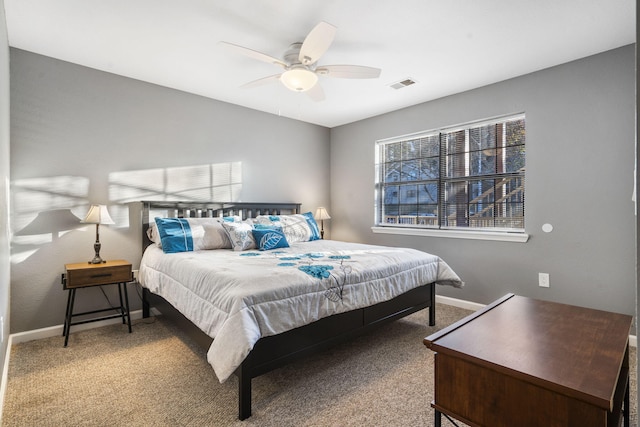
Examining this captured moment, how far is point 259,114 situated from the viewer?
14.7 ft

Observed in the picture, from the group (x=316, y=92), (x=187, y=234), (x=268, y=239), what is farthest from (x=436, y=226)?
(x=187, y=234)

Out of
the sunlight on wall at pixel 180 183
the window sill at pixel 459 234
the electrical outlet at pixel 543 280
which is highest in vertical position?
the sunlight on wall at pixel 180 183

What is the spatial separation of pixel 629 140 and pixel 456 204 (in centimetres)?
163

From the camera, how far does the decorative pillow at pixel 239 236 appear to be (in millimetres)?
3318

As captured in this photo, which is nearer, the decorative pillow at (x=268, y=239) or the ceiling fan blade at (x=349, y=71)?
the ceiling fan blade at (x=349, y=71)

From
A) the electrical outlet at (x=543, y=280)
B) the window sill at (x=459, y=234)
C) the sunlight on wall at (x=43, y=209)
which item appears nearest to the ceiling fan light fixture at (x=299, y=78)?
the sunlight on wall at (x=43, y=209)

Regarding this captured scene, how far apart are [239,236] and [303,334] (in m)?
1.58

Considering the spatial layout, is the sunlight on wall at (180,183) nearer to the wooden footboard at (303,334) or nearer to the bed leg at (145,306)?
the bed leg at (145,306)

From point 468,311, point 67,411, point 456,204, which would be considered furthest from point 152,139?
point 468,311

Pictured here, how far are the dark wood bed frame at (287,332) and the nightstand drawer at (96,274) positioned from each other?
0.39m

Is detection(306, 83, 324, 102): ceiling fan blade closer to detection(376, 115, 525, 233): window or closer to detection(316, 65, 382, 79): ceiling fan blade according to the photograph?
detection(316, 65, 382, 79): ceiling fan blade

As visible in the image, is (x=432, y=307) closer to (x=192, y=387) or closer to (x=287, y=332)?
(x=287, y=332)

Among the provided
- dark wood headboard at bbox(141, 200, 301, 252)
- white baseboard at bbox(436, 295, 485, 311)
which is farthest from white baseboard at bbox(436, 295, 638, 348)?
dark wood headboard at bbox(141, 200, 301, 252)

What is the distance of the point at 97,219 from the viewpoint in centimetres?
291
